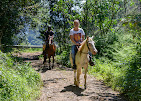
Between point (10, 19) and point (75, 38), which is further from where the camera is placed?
point (10, 19)

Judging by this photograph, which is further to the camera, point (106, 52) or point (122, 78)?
point (106, 52)

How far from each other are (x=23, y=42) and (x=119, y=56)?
24.1 feet

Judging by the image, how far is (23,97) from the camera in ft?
14.1

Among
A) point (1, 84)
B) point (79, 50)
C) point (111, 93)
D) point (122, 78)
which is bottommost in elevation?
point (111, 93)

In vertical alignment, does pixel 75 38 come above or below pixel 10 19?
below

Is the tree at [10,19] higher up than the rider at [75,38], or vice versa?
the tree at [10,19]

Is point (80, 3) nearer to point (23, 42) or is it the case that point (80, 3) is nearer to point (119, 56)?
point (23, 42)

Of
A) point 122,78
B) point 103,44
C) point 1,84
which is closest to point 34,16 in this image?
point 103,44

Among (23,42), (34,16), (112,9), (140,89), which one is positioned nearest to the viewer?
(140,89)

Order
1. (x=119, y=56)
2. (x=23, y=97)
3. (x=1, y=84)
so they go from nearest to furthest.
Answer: (x=1, y=84) < (x=23, y=97) < (x=119, y=56)

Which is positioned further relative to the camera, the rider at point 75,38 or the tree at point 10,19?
the tree at point 10,19

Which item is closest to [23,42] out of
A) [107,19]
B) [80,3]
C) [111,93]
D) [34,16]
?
[34,16]

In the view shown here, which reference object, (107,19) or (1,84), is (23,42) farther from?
(1,84)

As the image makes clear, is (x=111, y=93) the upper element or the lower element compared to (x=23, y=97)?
lower
